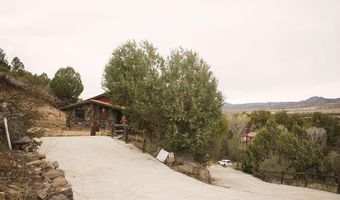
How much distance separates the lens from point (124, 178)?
540 inches

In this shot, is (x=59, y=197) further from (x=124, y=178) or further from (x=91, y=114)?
(x=91, y=114)

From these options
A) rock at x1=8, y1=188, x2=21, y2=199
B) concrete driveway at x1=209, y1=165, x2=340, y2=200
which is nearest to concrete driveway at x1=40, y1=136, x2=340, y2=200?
concrete driveway at x1=209, y1=165, x2=340, y2=200

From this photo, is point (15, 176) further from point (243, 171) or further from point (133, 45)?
point (243, 171)

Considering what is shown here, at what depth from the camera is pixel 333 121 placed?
53344mm

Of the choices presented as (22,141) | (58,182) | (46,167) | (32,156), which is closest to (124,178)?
(32,156)

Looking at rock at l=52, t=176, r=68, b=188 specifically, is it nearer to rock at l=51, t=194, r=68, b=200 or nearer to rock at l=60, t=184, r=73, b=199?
rock at l=60, t=184, r=73, b=199

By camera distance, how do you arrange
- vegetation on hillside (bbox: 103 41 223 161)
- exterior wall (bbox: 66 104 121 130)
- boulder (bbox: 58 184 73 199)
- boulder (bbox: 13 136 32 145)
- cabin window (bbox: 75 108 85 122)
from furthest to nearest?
cabin window (bbox: 75 108 85 122)
exterior wall (bbox: 66 104 121 130)
vegetation on hillside (bbox: 103 41 223 161)
boulder (bbox: 13 136 32 145)
boulder (bbox: 58 184 73 199)

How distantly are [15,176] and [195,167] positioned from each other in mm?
11560

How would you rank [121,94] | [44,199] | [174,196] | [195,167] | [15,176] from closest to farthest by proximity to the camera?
[44,199] < [15,176] < [174,196] < [195,167] < [121,94]

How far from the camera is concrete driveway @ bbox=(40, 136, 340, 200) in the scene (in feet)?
38.2

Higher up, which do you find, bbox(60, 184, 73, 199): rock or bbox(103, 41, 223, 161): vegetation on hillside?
bbox(103, 41, 223, 161): vegetation on hillside

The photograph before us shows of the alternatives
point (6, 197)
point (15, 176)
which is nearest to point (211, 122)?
point (15, 176)

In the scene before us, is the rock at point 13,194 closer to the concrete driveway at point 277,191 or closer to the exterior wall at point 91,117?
the concrete driveway at point 277,191

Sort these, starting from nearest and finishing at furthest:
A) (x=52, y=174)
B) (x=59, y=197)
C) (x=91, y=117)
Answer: (x=59, y=197) < (x=52, y=174) < (x=91, y=117)
